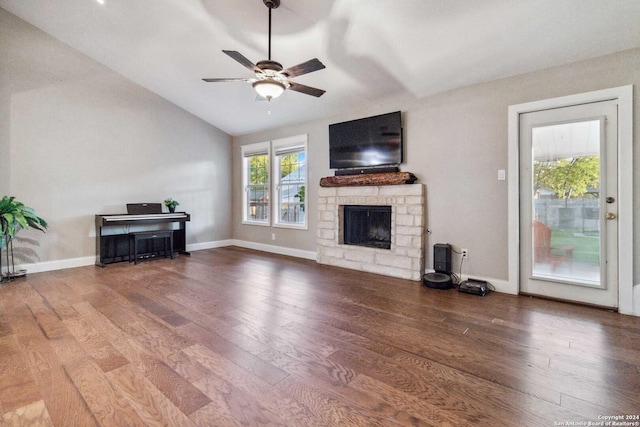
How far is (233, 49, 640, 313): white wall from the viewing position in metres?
3.00

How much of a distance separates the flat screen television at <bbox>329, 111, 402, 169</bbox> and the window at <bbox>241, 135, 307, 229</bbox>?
0.80 metres

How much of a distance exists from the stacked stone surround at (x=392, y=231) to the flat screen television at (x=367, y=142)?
0.39 m

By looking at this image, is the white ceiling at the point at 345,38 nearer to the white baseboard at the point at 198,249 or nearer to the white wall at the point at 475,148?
the white wall at the point at 475,148

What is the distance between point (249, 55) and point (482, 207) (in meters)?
3.43

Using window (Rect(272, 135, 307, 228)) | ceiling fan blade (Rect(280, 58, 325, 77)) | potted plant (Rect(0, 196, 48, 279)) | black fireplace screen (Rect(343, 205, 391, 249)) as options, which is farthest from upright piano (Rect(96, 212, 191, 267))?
ceiling fan blade (Rect(280, 58, 325, 77))

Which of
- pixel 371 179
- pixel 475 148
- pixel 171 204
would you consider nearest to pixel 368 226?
pixel 371 179

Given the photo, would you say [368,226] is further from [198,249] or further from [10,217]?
[10,217]

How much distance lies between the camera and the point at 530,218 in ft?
10.7

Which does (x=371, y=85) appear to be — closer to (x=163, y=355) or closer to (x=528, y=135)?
(x=528, y=135)

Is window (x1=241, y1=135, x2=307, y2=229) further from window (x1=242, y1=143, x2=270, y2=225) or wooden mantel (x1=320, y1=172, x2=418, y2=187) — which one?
wooden mantel (x1=320, y1=172, x2=418, y2=187)

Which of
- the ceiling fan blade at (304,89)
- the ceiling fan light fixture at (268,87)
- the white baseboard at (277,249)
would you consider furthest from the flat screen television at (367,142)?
the ceiling fan light fixture at (268,87)

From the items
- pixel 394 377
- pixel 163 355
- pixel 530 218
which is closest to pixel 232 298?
pixel 163 355

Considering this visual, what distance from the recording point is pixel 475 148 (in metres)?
A: 3.58

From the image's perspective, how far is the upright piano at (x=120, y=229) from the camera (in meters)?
4.69
